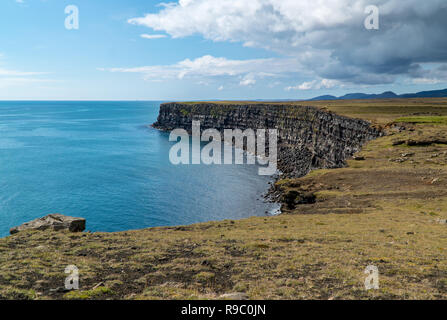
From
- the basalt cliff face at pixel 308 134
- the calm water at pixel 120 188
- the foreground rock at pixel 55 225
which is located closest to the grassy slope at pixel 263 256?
the foreground rock at pixel 55 225

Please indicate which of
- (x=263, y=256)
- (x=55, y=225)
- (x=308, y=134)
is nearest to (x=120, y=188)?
(x=55, y=225)

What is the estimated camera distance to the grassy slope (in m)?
15.9

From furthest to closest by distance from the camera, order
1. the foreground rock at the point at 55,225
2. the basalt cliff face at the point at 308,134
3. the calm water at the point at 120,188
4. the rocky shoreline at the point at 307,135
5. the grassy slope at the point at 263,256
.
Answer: the basalt cliff face at the point at 308,134
the rocky shoreline at the point at 307,135
the calm water at the point at 120,188
the foreground rock at the point at 55,225
the grassy slope at the point at 263,256

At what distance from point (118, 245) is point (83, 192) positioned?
58547mm

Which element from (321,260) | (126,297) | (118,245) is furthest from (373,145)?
(126,297)

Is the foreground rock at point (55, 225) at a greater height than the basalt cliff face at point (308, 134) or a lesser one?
lesser

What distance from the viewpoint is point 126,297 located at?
50.3 ft

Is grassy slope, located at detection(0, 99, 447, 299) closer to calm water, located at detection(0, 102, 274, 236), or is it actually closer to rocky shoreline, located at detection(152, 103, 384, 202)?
calm water, located at detection(0, 102, 274, 236)

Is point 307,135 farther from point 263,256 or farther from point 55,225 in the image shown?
point 55,225

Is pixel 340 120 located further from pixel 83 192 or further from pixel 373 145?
pixel 83 192

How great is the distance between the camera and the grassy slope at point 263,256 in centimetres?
1593

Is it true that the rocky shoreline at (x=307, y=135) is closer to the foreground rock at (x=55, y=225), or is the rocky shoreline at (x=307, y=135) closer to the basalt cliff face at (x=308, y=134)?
the basalt cliff face at (x=308, y=134)

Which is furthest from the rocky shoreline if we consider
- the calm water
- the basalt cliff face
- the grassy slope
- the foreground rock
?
the foreground rock

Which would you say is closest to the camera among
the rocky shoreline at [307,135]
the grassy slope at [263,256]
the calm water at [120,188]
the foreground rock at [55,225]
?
the grassy slope at [263,256]
